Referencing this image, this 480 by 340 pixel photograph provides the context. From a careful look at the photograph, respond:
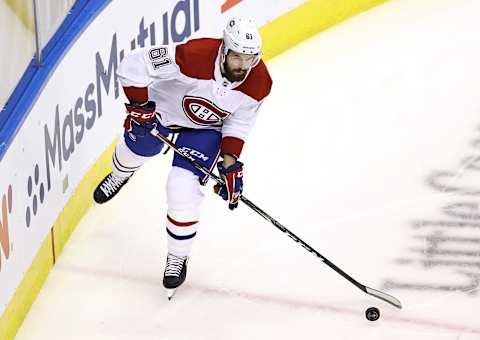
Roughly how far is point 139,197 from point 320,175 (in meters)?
0.79

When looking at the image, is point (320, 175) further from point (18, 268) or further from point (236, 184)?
point (18, 268)

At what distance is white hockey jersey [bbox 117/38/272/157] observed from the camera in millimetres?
4258

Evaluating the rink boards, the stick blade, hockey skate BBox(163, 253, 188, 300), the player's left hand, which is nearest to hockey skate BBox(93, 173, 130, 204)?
the rink boards

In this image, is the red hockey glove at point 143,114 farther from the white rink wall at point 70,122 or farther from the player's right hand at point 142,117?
the white rink wall at point 70,122

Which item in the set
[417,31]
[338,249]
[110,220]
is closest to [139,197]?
[110,220]

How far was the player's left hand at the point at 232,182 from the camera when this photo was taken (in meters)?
4.32

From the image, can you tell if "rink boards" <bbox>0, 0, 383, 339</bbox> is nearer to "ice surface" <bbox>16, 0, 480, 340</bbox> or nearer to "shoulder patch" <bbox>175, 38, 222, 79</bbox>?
"ice surface" <bbox>16, 0, 480, 340</bbox>

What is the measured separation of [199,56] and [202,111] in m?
0.26

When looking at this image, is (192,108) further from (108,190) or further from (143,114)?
(108,190)

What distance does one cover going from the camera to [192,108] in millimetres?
4445

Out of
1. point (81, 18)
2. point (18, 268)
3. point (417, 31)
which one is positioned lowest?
point (417, 31)

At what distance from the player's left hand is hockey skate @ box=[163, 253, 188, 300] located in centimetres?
32

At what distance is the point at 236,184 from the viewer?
4.35 metres

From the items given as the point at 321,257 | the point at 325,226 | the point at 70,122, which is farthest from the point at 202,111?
the point at 325,226
